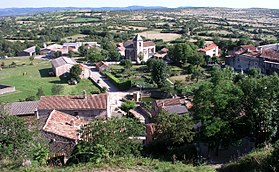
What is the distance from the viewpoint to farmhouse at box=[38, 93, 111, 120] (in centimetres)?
3288

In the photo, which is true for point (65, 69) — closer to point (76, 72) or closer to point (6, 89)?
point (76, 72)

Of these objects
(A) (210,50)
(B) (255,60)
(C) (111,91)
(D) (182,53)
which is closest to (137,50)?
(D) (182,53)

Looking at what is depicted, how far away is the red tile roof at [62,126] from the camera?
22.5m

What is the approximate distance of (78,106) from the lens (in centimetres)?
3300

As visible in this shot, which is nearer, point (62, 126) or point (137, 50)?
point (62, 126)

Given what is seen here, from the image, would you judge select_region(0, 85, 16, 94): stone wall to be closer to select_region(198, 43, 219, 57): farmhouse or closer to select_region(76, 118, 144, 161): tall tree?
select_region(76, 118, 144, 161): tall tree

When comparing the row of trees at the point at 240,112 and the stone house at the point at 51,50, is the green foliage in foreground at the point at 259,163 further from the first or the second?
the stone house at the point at 51,50

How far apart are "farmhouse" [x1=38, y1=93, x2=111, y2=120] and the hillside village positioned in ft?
0.33

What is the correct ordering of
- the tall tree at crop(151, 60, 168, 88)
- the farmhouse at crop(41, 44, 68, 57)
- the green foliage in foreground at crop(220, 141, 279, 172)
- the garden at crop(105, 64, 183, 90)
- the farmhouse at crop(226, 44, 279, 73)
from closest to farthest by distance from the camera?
the green foliage in foreground at crop(220, 141, 279, 172) → the tall tree at crop(151, 60, 168, 88) → the garden at crop(105, 64, 183, 90) → the farmhouse at crop(226, 44, 279, 73) → the farmhouse at crop(41, 44, 68, 57)

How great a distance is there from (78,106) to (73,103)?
0.67m

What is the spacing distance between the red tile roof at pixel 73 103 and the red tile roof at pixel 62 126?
556 cm

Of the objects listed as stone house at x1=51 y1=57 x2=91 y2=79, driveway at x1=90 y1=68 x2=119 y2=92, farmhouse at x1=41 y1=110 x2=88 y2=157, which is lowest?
driveway at x1=90 y1=68 x2=119 y2=92

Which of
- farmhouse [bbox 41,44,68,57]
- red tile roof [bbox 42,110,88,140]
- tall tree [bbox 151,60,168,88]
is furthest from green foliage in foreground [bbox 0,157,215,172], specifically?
farmhouse [bbox 41,44,68,57]

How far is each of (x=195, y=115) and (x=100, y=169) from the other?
11.6 metres
